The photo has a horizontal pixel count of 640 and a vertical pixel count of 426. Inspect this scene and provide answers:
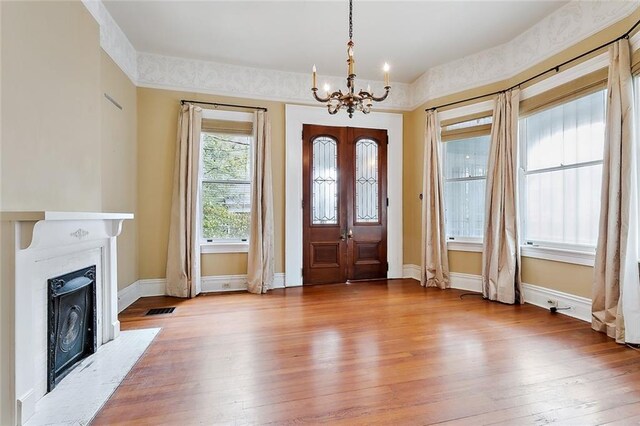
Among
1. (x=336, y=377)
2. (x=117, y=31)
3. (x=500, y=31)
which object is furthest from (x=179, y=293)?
(x=500, y=31)

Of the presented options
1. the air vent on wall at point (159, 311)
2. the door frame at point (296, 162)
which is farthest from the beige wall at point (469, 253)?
the air vent on wall at point (159, 311)

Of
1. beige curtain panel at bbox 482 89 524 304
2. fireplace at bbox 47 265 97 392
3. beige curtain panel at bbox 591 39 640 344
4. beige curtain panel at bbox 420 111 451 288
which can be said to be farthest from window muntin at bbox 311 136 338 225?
beige curtain panel at bbox 591 39 640 344

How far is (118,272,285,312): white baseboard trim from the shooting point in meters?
3.78

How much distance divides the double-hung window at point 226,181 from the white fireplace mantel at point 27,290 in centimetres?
227

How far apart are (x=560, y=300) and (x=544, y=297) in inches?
7.7

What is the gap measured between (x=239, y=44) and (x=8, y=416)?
4105 mm

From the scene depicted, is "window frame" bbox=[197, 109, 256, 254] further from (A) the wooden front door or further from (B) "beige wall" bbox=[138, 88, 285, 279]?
(A) the wooden front door

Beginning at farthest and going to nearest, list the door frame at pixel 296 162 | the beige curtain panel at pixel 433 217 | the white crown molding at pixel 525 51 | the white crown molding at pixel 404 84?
the door frame at pixel 296 162 → the beige curtain panel at pixel 433 217 → the white crown molding at pixel 404 84 → the white crown molding at pixel 525 51

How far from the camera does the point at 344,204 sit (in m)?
4.98

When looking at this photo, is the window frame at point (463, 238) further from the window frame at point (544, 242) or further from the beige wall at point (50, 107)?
the beige wall at point (50, 107)

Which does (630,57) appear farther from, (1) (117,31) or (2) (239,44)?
(1) (117,31)

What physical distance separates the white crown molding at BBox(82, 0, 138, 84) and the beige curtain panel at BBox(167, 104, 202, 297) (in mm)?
787

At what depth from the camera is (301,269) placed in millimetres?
4832

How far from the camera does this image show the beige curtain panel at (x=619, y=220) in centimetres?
257
